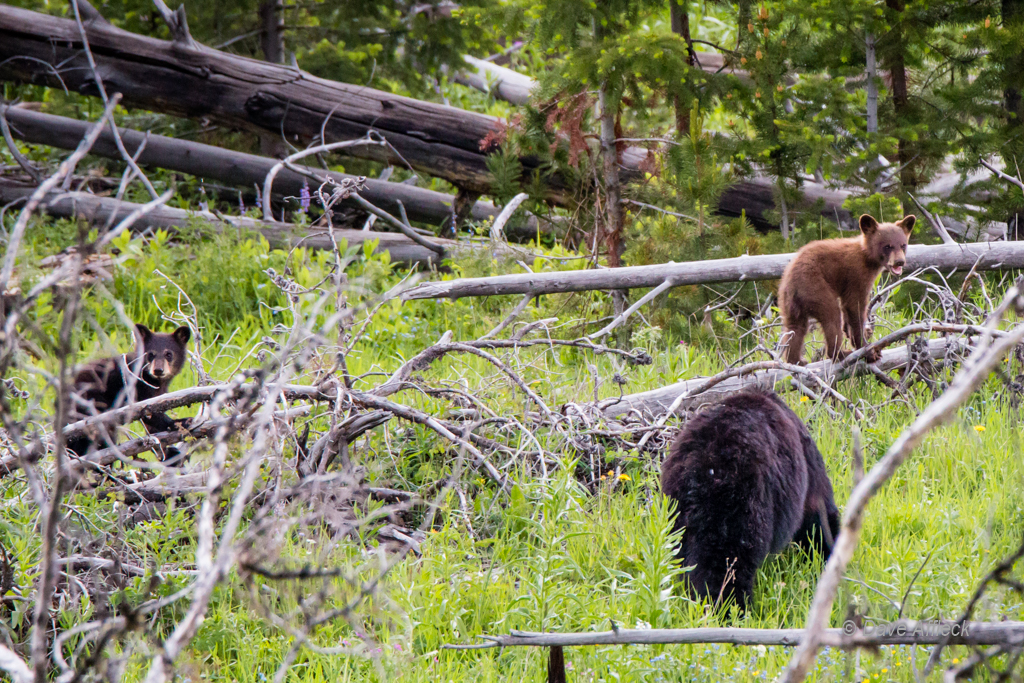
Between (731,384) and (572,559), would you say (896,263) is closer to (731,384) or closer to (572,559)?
(731,384)

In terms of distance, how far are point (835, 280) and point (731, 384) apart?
109cm

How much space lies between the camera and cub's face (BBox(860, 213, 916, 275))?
16.6 feet

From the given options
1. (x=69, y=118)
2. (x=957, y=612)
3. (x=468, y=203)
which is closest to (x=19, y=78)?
(x=69, y=118)

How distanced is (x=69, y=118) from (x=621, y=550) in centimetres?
848

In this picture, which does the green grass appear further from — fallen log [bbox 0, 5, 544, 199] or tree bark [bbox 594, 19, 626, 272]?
fallen log [bbox 0, 5, 544, 199]

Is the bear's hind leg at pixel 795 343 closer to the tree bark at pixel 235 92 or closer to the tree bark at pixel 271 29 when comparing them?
the tree bark at pixel 235 92

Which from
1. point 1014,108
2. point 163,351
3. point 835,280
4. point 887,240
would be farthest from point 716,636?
point 1014,108

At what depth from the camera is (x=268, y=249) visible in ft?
23.9

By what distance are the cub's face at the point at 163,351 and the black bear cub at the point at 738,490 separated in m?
3.03

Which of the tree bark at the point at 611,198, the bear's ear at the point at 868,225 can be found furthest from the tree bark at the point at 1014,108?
the tree bark at the point at 611,198

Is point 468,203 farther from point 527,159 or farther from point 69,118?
point 69,118

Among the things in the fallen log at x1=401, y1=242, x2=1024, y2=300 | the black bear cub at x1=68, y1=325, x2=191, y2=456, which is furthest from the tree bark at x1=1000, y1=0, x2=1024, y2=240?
the black bear cub at x1=68, y1=325, x2=191, y2=456

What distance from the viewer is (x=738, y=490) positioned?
3.03 meters

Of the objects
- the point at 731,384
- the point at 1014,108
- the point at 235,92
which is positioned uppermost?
the point at 235,92
